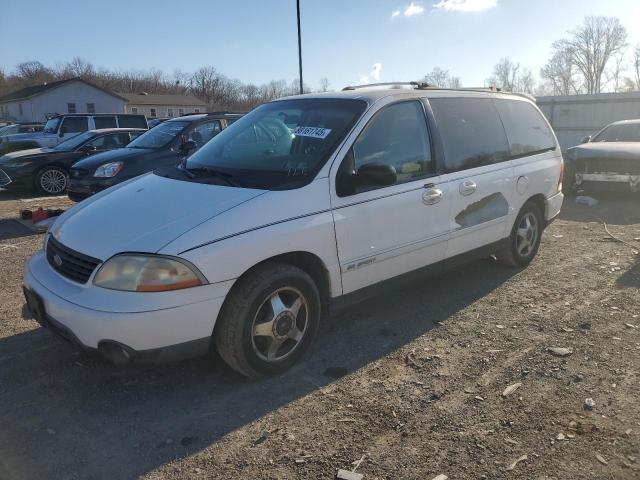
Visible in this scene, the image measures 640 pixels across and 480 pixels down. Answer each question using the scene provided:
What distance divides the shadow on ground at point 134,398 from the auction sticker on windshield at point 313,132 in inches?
48.9

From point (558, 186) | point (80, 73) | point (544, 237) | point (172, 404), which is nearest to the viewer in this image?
point (172, 404)

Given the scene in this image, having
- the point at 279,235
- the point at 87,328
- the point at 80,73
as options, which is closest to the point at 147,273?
the point at 87,328

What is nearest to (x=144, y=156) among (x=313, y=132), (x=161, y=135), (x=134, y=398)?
(x=161, y=135)

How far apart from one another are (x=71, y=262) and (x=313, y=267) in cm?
151

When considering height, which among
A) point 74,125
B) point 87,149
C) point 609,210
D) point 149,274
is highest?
point 74,125

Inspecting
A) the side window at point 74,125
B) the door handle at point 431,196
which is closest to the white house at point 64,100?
the side window at point 74,125

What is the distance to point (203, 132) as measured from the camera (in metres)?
8.86

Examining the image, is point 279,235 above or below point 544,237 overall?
above

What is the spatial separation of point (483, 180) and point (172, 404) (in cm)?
319

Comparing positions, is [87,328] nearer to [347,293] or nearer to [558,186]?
[347,293]

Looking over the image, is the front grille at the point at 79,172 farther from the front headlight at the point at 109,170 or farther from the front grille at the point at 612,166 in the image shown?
the front grille at the point at 612,166

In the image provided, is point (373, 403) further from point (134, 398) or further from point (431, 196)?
point (431, 196)

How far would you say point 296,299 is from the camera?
3396 millimetres

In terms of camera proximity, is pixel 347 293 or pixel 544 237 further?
pixel 544 237
